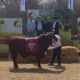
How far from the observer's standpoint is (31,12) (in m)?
15.9

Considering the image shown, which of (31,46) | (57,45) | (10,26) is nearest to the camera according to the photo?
(31,46)

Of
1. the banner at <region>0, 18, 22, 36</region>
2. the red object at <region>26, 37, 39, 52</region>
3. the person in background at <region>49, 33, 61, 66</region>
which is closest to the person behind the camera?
the red object at <region>26, 37, 39, 52</region>

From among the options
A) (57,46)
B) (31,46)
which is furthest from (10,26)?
(31,46)

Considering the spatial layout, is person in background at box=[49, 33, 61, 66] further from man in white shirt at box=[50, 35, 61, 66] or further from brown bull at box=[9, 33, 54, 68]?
brown bull at box=[9, 33, 54, 68]

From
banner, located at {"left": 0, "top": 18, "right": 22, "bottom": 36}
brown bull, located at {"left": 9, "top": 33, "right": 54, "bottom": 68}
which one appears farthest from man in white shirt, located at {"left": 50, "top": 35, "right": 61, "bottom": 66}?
banner, located at {"left": 0, "top": 18, "right": 22, "bottom": 36}

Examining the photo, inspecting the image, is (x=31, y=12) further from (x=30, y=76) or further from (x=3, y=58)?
(x=30, y=76)

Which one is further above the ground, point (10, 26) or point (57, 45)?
point (10, 26)

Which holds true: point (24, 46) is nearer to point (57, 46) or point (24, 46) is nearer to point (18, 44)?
point (18, 44)

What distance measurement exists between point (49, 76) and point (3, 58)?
689 cm

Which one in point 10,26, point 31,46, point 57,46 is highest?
point 10,26

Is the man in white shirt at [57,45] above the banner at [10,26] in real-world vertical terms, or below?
below

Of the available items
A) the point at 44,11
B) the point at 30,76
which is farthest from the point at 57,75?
the point at 44,11

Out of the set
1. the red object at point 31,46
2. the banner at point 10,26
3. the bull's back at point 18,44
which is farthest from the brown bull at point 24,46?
the banner at point 10,26

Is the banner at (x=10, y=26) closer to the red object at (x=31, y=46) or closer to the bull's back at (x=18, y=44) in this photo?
the bull's back at (x=18, y=44)
